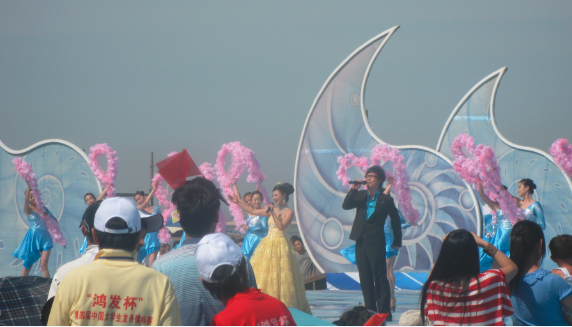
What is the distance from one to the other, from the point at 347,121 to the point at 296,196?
1.79 m

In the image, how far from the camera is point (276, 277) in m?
5.89

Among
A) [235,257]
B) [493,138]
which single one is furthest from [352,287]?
[235,257]

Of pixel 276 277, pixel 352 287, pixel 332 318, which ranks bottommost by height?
pixel 352 287

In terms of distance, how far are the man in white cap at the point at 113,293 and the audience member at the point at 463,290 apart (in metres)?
1.22

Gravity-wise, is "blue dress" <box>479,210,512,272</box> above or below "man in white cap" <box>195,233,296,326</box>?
below

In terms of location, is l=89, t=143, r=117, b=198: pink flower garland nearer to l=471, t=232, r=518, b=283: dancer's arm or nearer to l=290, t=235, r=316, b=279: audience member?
l=290, t=235, r=316, b=279: audience member

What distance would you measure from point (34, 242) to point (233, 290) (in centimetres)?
802

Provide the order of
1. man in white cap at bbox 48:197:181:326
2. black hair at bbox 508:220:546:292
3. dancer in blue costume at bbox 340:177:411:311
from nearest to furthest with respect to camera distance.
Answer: man in white cap at bbox 48:197:181:326
black hair at bbox 508:220:546:292
dancer in blue costume at bbox 340:177:411:311

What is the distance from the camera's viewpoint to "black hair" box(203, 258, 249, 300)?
2.12m

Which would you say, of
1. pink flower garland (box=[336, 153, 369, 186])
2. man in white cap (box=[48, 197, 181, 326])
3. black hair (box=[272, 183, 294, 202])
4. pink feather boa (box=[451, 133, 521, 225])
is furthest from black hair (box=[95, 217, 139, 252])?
pink flower garland (box=[336, 153, 369, 186])

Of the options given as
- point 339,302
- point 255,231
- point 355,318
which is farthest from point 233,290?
point 255,231

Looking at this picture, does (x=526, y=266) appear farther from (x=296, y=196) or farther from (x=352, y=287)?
(x=296, y=196)

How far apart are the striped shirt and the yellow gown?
3.32m

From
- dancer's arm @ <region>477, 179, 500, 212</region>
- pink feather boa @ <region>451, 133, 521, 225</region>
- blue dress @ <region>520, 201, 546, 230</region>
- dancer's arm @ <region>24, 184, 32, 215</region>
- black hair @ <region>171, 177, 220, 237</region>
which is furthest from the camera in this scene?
dancer's arm @ <region>24, 184, 32, 215</region>
